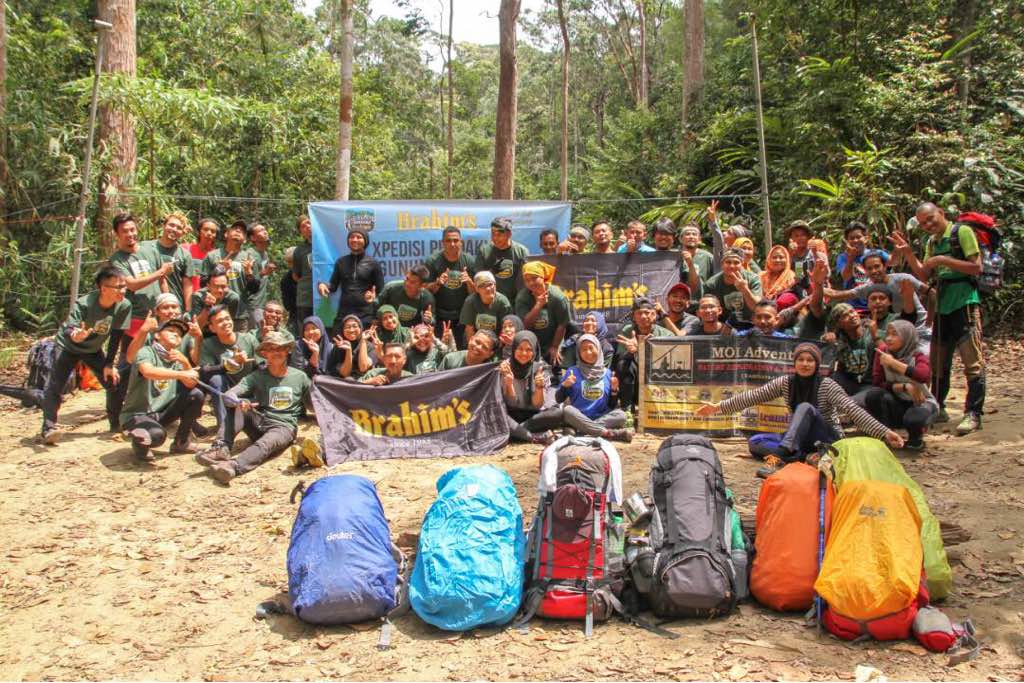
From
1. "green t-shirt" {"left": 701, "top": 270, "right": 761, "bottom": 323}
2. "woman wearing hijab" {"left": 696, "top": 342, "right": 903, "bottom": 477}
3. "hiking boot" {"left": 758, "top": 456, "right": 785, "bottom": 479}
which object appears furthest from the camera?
"green t-shirt" {"left": 701, "top": 270, "right": 761, "bottom": 323}

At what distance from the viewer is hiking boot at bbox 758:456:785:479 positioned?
7.13 meters

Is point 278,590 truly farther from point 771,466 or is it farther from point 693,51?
point 693,51

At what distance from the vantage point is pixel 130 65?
13172 mm

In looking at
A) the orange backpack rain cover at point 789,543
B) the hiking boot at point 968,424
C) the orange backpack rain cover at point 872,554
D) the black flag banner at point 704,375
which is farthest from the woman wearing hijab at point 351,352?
the hiking boot at point 968,424

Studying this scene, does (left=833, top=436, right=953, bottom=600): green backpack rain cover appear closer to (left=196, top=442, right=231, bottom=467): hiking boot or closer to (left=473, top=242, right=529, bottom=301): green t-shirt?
(left=473, top=242, right=529, bottom=301): green t-shirt

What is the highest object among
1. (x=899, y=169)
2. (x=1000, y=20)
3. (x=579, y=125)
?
(x=579, y=125)

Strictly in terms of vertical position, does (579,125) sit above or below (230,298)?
above

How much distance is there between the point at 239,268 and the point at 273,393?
230 centimetres

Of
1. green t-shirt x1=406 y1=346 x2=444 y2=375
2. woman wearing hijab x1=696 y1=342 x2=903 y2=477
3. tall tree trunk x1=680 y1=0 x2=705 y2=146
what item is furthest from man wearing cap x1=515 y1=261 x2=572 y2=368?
tall tree trunk x1=680 y1=0 x2=705 y2=146

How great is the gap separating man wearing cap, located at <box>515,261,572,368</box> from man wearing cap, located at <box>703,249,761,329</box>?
5.23 feet

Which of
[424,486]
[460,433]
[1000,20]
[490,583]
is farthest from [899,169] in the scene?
[490,583]

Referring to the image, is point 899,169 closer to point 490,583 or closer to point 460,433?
point 460,433

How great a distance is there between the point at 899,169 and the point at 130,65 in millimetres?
11172

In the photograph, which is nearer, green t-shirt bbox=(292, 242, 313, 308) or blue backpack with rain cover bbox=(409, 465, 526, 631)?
blue backpack with rain cover bbox=(409, 465, 526, 631)
